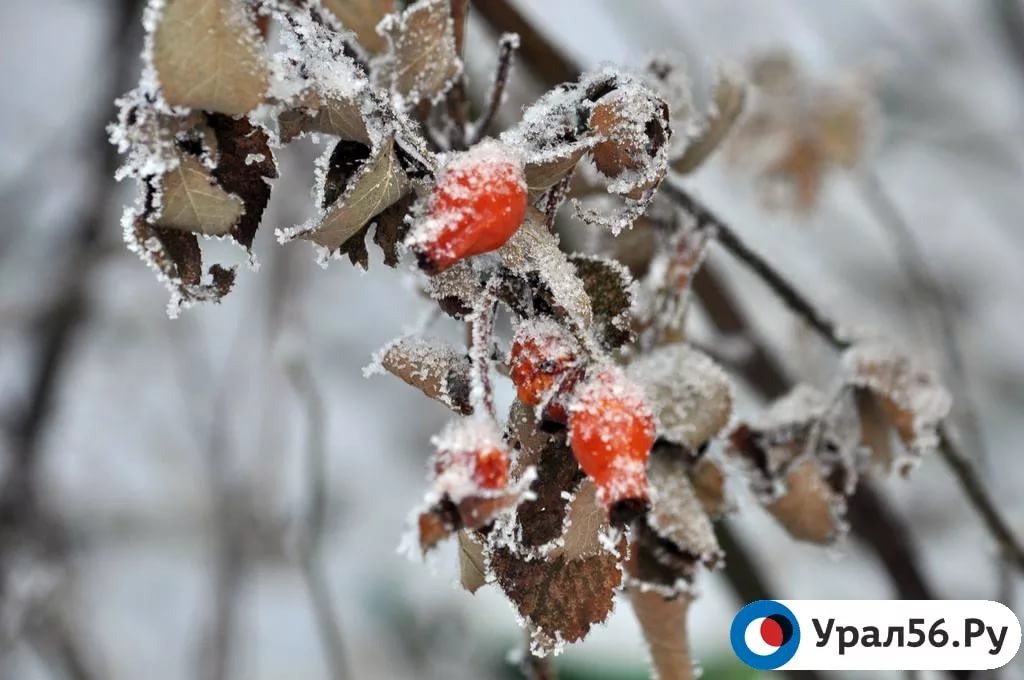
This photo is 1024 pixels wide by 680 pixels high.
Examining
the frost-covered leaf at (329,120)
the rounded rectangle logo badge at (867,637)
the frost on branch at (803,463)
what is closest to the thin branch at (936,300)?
the rounded rectangle logo badge at (867,637)

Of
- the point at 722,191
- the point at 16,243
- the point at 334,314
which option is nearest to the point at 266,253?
the point at 334,314

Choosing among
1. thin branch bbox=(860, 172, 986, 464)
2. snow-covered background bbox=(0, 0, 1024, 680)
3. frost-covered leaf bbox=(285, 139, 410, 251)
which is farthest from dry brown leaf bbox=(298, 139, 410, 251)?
snow-covered background bbox=(0, 0, 1024, 680)

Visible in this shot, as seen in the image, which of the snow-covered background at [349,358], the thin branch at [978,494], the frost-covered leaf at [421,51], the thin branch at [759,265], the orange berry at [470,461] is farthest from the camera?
the snow-covered background at [349,358]

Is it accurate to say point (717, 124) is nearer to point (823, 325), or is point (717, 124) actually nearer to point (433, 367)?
point (823, 325)

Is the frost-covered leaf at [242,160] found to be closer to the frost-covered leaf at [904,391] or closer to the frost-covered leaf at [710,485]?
the frost-covered leaf at [710,485]

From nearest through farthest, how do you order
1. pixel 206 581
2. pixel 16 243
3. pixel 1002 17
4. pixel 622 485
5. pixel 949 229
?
1. pixel 622 485
2. pixel 1002 17
3. pixel 16 243
4. pixel 206 581
5. pixel 949 229

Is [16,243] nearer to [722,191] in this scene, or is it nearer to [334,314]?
[334,314]
